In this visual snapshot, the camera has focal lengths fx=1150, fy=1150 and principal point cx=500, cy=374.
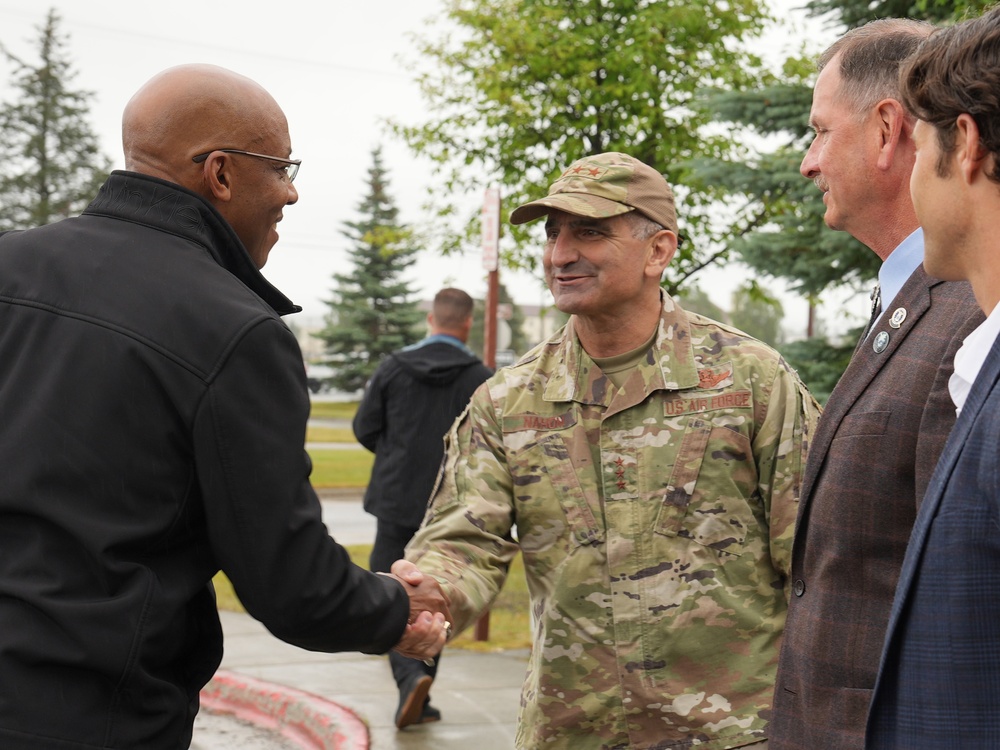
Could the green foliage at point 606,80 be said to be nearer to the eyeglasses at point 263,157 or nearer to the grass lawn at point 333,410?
the eyeglasses at point 263,157

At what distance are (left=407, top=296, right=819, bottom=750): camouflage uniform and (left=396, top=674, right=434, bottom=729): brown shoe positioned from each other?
3235 mm

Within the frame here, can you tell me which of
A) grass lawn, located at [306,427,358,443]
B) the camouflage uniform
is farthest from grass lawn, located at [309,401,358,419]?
the camouflage uniform

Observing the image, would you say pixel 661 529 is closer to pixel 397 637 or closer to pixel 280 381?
pixel 397 637

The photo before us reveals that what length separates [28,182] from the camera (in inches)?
1631

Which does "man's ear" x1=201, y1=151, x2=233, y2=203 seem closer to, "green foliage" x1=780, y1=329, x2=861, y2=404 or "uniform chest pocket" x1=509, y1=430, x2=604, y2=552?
"uniform chest pocket" x1=509, y1=430, x2=604, y2=552

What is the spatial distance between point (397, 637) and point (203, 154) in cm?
124

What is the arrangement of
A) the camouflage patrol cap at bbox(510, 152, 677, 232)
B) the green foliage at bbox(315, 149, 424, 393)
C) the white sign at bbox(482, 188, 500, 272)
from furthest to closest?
the green foliage at bbox(315, 149, 424, 393) → the white sign at bbox(482, 188, 500, 272) → the camouflage patrol cap at bbox(510, 152, 677, 232)

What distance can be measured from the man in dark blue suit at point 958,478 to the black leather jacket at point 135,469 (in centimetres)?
125

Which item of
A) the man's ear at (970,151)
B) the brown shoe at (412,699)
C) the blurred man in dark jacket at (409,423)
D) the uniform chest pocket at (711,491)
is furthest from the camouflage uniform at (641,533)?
the blurred man in dark jacket at (409,423)

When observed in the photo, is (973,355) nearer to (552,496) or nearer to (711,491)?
(711,491)

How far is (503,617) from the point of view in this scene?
1003 cm

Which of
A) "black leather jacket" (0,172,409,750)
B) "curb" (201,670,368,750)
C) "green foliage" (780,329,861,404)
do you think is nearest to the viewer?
"black leather jacket" (0,172,409,750)

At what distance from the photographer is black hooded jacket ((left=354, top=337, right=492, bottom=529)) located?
7.22 metres

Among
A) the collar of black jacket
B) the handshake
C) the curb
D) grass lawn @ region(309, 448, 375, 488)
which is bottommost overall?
grass lawn @ region(309, 448, 375, 488)
